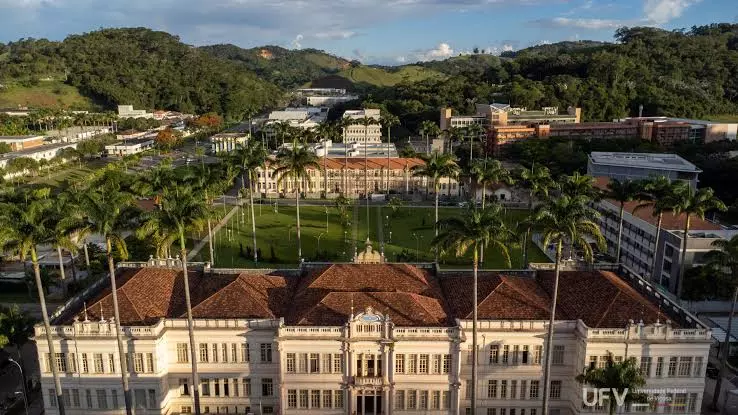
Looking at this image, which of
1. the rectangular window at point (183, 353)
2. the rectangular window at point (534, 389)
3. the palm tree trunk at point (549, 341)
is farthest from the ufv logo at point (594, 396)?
the rectangular window at point (183, 353)

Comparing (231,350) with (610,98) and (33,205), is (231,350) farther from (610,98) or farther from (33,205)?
(610,98)

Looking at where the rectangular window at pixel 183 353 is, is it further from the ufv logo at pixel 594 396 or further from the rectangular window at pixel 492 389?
the ufv logo at pixel 594 396

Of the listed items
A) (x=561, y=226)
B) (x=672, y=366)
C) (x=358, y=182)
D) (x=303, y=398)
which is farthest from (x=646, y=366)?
Result: (x=358, y=182)

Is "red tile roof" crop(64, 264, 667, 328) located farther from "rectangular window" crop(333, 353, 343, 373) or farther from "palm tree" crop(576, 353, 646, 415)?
"palm tree" crop(576, 353, 646, 415)

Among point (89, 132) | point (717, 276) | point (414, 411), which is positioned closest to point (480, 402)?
point (414, 411)

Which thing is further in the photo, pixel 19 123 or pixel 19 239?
pixel 19 123

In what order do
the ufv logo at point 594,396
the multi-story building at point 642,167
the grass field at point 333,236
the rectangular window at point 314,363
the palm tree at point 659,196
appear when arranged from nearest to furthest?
the ufv logo at point 594,396, the rectangular window at point 314,363, the palm tree at point 659,196, the grass field at point 333,236, the multi-story building at point 642,167

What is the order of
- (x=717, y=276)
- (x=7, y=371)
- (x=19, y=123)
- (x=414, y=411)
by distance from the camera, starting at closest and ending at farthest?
(x=414, y=411)
(x=7, y=371)
(x=717, y=276)
(x=19, y=123)
